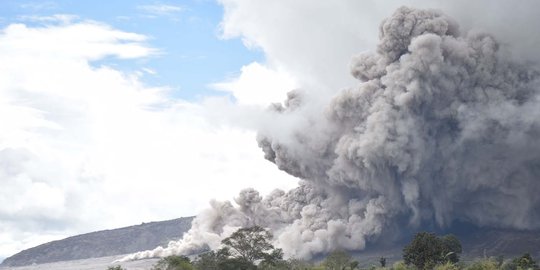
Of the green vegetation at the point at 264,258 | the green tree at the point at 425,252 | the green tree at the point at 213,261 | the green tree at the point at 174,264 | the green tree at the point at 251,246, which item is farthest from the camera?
the green tree at the point at 251,246

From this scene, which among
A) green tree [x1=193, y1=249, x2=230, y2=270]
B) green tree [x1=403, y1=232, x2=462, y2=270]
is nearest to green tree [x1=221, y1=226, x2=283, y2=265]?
green tree [x1=193, y1=249, x2=230, y2=270]

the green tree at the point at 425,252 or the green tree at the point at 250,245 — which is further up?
the green tree at the point at 250,245

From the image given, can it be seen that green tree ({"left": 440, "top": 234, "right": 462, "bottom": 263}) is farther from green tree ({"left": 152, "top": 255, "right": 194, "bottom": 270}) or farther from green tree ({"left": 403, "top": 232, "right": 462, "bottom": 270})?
green tree ({"left": 152, "top": 255, "right": 194, "bottom": 270})

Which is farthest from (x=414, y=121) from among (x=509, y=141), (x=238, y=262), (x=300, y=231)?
(x=238, y=262)

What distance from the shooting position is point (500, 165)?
116562 millimetres

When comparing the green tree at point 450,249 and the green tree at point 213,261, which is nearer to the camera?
the green tree at point 213,261

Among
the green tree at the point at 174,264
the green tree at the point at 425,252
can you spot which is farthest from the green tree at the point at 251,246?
the green tree at the point at 425,252

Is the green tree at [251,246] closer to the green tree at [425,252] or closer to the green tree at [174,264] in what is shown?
the green tree at [174,264]

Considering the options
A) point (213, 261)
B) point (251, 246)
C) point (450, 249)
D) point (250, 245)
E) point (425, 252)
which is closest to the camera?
point (213, 261)

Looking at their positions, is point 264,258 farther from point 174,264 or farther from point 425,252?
Answer: point 425,252

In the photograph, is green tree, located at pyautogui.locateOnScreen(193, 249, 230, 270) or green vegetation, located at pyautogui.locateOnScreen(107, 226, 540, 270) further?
green tree, located at pyautogui.locateOnScreen(193, 249, 230, 270)

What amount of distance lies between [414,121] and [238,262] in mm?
48381

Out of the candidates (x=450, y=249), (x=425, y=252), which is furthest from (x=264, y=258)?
(x=450, y=249)

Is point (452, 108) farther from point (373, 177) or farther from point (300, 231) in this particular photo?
point (300, 231)
